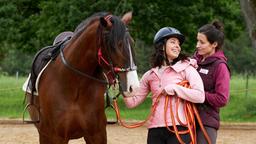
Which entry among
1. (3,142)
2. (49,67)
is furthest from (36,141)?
(49,67)

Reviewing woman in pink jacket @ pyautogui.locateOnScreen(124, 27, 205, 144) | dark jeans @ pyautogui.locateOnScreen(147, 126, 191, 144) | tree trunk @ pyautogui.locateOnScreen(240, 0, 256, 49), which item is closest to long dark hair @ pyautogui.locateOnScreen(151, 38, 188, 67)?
woman in pink jacket @ pyautogui.locateOnScreen(124, 27, 205, 144)

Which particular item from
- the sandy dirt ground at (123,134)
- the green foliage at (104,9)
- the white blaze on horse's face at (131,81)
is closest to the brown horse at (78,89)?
the white blaze on horse's face at (131,81)

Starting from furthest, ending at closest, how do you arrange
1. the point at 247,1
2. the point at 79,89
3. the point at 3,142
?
the point at 247,1
the point at 3,142
the point at 79,89

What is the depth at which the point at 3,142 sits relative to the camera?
9.59 m

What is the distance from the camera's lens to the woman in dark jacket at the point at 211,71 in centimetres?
405

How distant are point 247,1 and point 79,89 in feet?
32.3

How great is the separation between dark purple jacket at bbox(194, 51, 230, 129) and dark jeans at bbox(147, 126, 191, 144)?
0.67ft

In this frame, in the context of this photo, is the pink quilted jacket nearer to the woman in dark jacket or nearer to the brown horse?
the woman in dark jacket

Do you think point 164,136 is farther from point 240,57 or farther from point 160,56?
point 240,57

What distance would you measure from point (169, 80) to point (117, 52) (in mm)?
454

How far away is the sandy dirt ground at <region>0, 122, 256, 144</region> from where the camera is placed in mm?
9799

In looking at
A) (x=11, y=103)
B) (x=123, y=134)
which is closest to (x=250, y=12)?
(x=123, y=134)

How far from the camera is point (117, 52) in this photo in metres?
4.03

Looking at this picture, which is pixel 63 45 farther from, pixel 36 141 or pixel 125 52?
pixel 36 141
